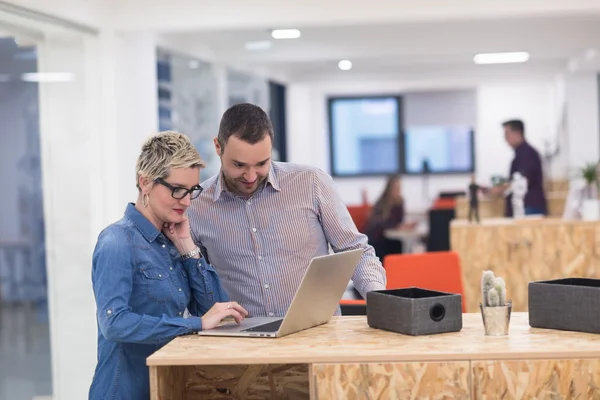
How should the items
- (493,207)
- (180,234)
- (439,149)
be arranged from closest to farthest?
(180,234)
(493,207)
(439,149)

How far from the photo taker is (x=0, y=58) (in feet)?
16.9

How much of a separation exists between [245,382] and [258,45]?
692 centimetres

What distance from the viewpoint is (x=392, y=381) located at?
8.20 feet

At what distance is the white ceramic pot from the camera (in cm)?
732

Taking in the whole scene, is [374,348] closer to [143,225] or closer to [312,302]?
[312,302]

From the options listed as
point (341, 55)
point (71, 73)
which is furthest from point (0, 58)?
point (341, 55)

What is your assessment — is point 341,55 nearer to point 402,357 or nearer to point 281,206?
point 281,206

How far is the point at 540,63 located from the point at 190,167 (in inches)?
439

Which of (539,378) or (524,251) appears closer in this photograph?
(539,378)

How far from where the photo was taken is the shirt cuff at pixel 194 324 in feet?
9.18

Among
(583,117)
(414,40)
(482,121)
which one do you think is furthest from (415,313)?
(482,121)

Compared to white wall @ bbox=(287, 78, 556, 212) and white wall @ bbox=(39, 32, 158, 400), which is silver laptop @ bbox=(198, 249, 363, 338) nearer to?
white wall @ bbox=(39, 32, 158, 400)

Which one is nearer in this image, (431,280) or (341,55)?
(431,280)

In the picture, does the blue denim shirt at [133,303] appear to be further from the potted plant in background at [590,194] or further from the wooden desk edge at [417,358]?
the potted plant in background at [590,194]
